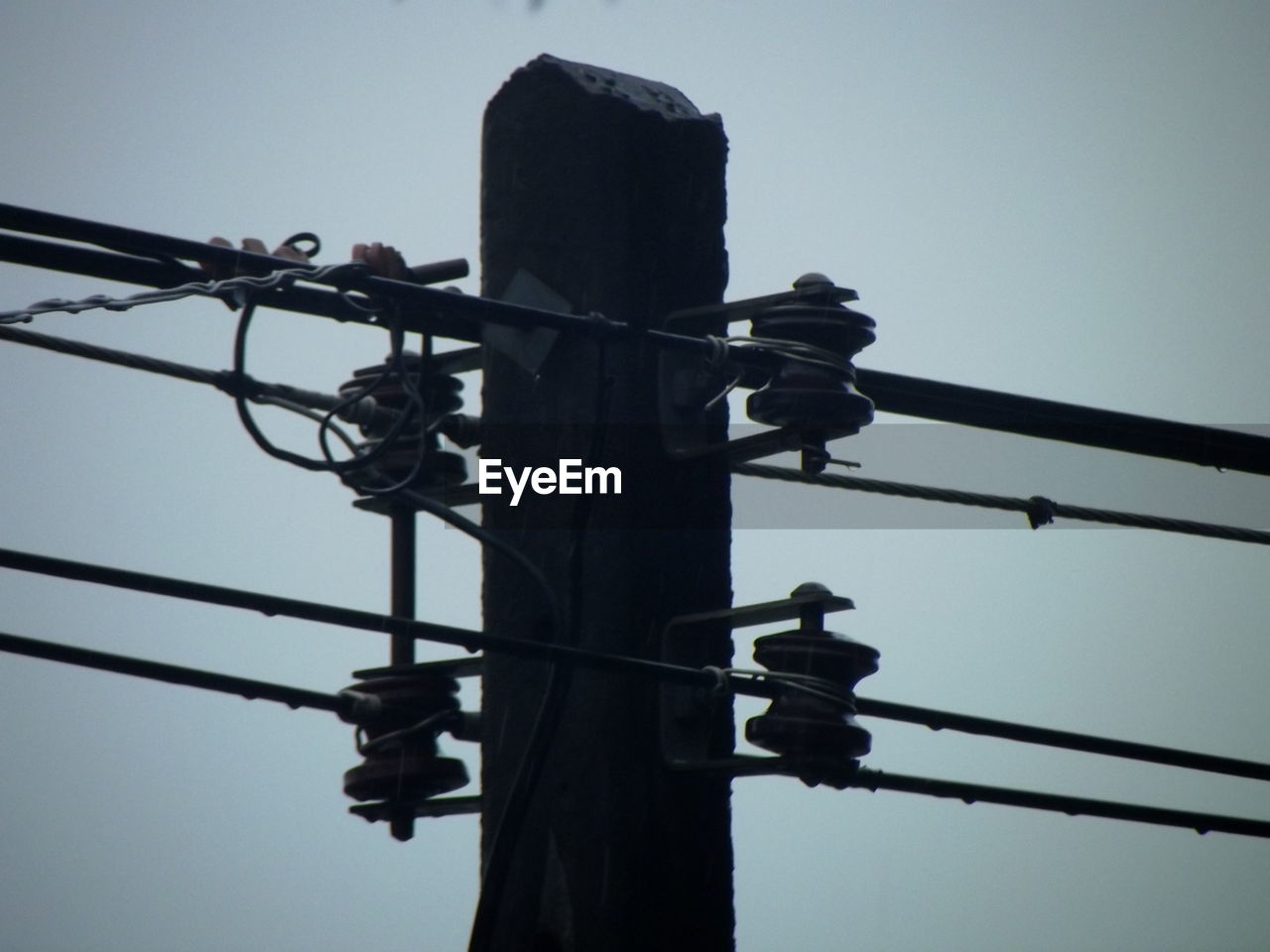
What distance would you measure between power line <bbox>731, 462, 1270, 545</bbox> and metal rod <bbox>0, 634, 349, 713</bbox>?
1.56 metres

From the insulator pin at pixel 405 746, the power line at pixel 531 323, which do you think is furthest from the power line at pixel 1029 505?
the insulator pin at pixel 405 746

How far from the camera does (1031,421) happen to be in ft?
17.3

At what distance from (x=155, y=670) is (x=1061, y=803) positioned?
2.58 metres

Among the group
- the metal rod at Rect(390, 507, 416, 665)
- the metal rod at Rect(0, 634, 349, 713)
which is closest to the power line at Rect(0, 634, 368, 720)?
the metal rod at Rect(0, 634, 349, 713)

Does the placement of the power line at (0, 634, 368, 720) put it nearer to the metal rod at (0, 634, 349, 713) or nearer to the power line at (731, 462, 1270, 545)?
the metal rod at (0, 634, 349, 713)

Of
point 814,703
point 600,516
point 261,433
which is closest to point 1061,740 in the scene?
point 814,703

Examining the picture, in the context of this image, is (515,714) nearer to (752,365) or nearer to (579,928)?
(579,928)

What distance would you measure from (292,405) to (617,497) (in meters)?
0.75

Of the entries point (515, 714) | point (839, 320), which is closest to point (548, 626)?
point (515, 714)

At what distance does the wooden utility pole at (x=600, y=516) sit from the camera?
13.6ft

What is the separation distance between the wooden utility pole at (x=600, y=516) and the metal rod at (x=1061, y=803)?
1.88ft

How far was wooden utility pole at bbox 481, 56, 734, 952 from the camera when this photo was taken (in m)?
4.14

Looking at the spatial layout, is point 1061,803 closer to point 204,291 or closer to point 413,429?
point 413,429

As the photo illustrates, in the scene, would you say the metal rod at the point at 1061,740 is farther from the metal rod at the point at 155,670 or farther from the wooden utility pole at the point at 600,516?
the metal rod at the point at 155,670
